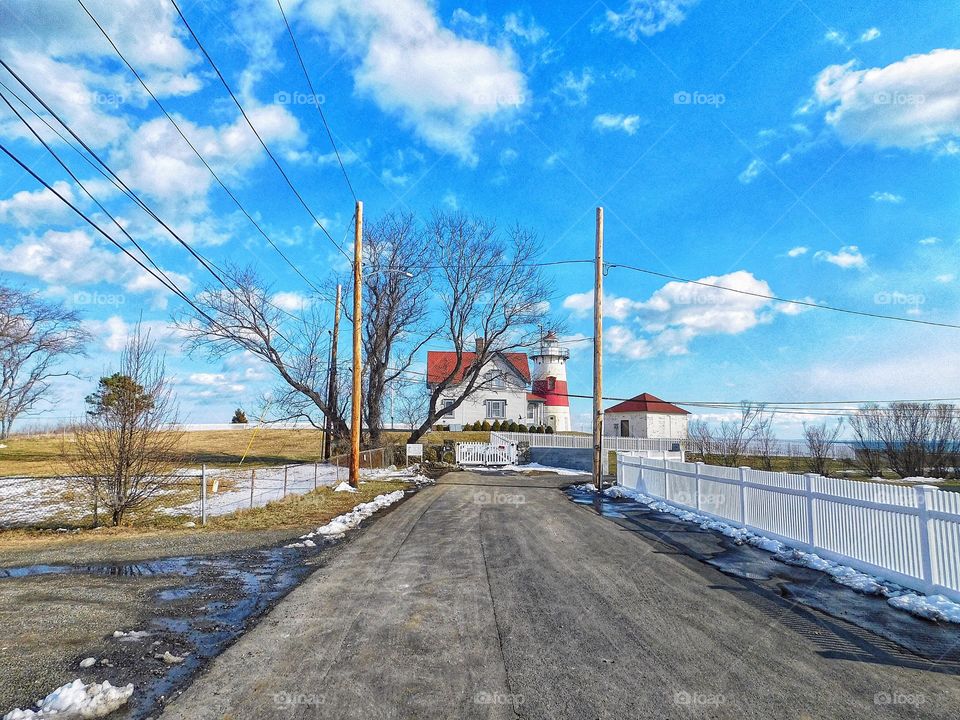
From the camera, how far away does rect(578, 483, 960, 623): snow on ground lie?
647cm

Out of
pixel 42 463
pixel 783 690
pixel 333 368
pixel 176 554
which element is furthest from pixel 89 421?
pixel 42 463

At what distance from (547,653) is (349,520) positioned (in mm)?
8636

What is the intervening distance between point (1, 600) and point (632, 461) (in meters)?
16.5

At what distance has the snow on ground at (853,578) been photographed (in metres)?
6.47

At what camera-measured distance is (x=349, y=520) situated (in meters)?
13.0

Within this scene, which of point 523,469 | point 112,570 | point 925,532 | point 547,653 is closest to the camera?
point 547,653

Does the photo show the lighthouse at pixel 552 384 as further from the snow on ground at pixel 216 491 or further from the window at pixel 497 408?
the snow on ground at pixel 216 491

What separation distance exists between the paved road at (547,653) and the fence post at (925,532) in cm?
188

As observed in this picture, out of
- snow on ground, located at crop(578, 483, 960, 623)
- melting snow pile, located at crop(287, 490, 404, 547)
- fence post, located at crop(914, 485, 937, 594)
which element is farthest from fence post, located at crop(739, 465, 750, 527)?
melting snow pile, located at crop(287, 490, 404, 547)

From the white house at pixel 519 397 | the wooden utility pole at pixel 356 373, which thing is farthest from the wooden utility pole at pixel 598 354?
the white house at pixel 519 397

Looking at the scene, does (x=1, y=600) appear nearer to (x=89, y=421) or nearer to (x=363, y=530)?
(x=363, y=530)

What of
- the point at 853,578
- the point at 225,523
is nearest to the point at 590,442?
the point at 225,523

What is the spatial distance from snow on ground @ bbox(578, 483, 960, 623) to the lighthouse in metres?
41.0

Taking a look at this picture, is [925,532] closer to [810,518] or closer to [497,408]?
[810,518]
